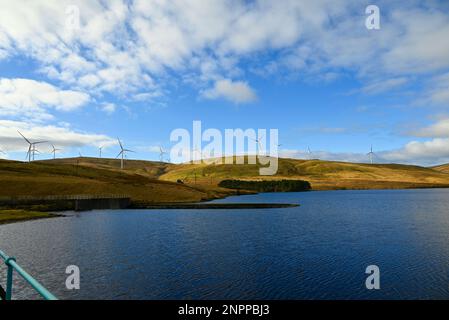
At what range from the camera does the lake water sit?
1499 inches

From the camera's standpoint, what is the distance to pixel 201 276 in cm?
4362

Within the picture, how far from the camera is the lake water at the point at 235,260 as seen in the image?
125 feet

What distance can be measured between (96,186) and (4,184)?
135ft
